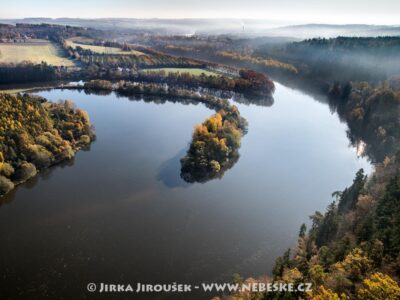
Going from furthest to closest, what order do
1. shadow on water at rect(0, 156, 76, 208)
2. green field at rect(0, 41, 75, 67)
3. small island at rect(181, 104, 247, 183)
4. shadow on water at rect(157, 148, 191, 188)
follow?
green field at rect(0, 41, 75, 67) → small island at rect(181, 104, 247, 183) → shadow on water at rect(157, 148, 191, 188) → shadow on water at rect(0, 156, 76, 208)

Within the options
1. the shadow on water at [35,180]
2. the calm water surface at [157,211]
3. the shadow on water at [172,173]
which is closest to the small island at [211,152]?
the shadow on water at [172,173]

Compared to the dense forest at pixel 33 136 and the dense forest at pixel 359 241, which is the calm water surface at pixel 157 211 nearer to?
the dense forest at pixel 33 136

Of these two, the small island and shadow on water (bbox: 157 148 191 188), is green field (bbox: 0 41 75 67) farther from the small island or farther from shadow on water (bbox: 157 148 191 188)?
shadow on water (bbox: 157 148 191 188)

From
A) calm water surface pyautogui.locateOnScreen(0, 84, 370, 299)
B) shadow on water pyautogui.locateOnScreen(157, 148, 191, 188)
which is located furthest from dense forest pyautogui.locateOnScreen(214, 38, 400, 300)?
shadow on water pyautogui.locateOnScreen(157, 148, 191, 188)

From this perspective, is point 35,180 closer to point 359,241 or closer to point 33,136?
point 33,136

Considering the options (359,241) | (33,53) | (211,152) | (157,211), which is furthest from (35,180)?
(33,53)

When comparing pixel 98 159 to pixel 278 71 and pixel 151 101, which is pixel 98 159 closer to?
pixel 151 101
